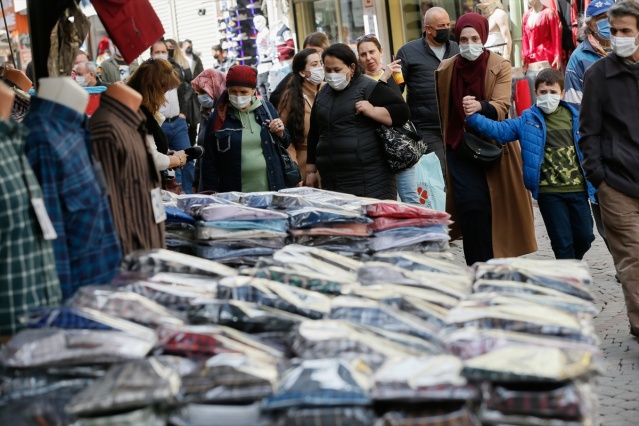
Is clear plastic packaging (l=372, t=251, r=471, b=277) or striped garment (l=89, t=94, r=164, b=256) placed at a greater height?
striped garment (l=89, t=94, r=164, b=256)

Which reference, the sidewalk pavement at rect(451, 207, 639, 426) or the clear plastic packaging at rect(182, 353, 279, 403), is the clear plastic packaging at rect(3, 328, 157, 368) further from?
the sidewalk pavement at rect(451, 207, 639, 426)

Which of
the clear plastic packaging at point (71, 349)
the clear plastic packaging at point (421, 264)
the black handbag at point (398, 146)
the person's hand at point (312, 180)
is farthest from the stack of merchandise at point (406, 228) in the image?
the person's hand at point (312, 180)

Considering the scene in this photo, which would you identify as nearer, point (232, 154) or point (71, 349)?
point (71, 349)

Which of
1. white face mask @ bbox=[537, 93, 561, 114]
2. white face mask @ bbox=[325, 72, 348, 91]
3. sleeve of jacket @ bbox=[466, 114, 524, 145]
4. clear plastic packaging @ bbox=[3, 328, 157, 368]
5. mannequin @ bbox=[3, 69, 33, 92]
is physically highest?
mannequin @ bbox=[3, 69, 33, 92]

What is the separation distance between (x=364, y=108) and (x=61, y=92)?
135 inches

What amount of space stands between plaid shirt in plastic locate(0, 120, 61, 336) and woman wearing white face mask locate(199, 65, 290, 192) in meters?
3.81

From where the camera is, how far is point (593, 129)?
20.8 ft

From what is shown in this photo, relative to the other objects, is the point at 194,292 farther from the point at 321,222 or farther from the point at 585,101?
the point at 585,101

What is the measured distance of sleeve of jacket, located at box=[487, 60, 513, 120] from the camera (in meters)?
7.55

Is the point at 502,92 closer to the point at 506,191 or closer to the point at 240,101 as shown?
the point at 506,191

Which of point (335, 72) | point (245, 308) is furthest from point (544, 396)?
point (335, 72)

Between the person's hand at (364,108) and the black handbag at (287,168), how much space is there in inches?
29.0

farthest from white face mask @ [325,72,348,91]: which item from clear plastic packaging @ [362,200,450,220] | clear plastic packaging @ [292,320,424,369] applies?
clear plastic packaging @ [292,320,424,369]

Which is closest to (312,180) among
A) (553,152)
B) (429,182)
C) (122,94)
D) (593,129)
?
(429,182)
